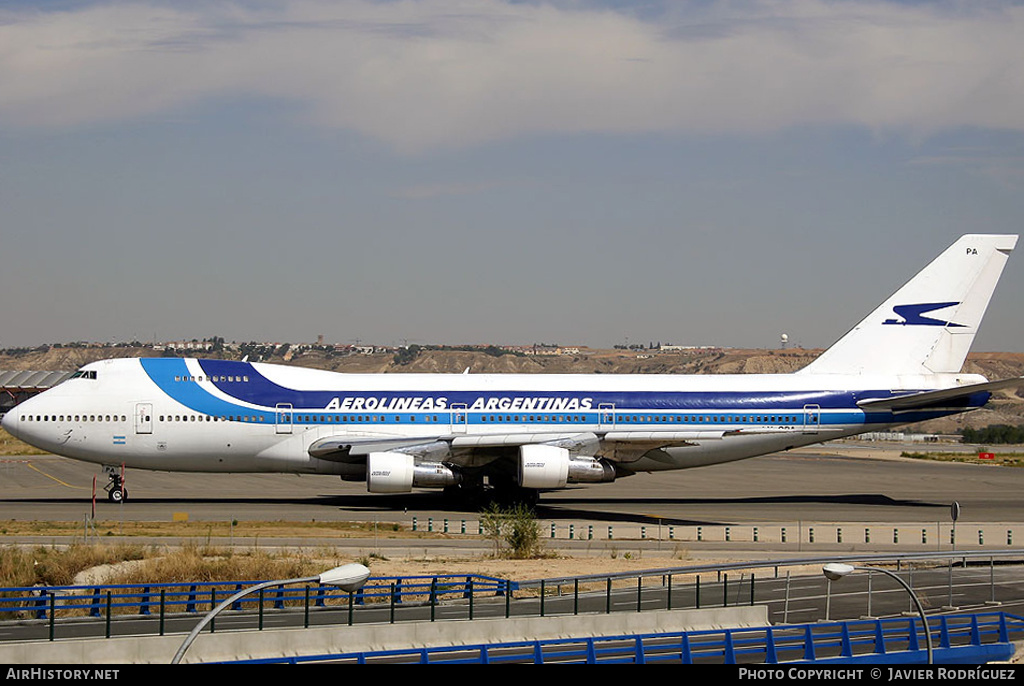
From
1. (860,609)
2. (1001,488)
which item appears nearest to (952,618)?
(860,609)

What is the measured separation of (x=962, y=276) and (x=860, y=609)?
26.8 metres

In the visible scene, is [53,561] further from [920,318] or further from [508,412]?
[920,318]

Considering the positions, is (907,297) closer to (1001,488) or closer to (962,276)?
(962,276)

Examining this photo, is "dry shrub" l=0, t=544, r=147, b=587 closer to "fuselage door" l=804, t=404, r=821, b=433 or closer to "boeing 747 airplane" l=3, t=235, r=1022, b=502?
"boeing 747 airplane" l=3, t=235, r=1022, b=502

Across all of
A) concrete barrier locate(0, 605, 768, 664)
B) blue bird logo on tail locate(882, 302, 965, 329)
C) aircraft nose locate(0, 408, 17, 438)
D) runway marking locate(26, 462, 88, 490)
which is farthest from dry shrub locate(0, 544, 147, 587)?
blue bird logo on tail locate(882, 302, 965, 329)

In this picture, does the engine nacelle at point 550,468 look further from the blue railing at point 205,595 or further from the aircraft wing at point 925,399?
the blue railing at point 205,595

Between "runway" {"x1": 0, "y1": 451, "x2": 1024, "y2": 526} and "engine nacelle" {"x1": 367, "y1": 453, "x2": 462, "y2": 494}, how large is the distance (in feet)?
4.05

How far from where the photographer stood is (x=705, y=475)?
221 feet

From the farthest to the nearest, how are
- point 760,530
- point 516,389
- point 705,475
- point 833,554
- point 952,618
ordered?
point 705,475 → point 516,389 → point 760,530 → point 833,554 → point 952,618

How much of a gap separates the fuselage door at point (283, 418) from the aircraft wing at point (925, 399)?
22.1 meters

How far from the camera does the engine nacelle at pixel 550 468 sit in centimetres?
4181

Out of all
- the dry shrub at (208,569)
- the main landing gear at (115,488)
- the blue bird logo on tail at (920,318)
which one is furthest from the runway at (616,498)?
the dry shrub at (208,569)

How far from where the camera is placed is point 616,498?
50906mm

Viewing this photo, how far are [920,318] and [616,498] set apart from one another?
14.6m
